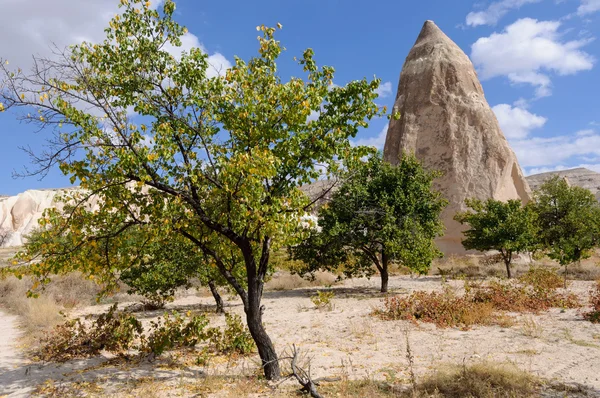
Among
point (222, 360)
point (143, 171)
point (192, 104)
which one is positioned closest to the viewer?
point (143, 171)

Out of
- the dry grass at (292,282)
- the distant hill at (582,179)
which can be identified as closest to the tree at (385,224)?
the dry grass at (292,282)

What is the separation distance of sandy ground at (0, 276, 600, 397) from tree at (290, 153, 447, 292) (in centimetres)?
456

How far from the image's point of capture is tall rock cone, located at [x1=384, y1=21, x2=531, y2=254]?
37344 mm

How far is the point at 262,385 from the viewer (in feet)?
21.3

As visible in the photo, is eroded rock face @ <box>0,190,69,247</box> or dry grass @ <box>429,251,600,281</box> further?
eroded rock face @ <box>0,190,69,247</box>

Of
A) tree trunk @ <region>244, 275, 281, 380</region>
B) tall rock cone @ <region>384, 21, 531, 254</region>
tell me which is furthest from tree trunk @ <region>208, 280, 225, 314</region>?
tall rock cone @ <region>384, 21, 531, 254</region>

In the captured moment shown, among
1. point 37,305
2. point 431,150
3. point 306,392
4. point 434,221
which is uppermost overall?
point 431,150

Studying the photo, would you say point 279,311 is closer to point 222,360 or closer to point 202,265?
point 202,265

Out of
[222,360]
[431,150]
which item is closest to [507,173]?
[431,150]

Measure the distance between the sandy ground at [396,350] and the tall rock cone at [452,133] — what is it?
89.0 ft

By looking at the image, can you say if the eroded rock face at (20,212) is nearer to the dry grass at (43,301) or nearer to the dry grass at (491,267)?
the dry grass at (43,301)

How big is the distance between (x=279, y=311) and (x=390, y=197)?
21.7 feet

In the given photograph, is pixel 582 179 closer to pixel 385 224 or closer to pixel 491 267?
pixel 491 267

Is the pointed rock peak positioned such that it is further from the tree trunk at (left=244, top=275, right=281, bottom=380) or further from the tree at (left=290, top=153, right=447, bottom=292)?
the tree trunk at (left=244, top=275, right=281, bottom=380)
